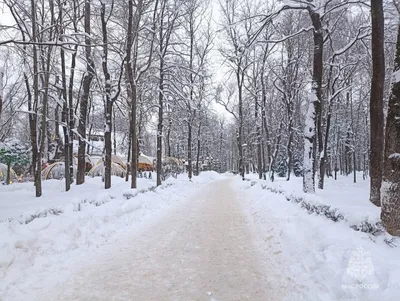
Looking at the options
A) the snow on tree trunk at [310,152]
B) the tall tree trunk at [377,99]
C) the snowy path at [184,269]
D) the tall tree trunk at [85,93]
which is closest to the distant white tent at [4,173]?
the tall tree trunk at [85,93]

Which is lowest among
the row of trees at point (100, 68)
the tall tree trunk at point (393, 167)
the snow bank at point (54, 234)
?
the snow bank at point (54, 234)

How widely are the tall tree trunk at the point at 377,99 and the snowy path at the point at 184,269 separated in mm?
2907

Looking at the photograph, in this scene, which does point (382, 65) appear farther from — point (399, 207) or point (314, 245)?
point (314, 245)

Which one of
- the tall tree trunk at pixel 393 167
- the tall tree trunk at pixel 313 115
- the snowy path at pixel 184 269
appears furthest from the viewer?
the tall tree trunk at pixel 313 115

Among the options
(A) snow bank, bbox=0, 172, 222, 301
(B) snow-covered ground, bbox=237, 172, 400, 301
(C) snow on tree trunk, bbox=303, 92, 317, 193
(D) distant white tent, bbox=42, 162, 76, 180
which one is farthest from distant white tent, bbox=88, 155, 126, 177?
(B) snow-covered ground, bbox=237, 172, 400, 301

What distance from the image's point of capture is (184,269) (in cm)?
510

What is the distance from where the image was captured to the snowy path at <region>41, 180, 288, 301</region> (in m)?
4.17

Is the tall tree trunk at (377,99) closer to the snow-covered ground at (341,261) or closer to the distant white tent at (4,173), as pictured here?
the snow-covered ground at (341,261)

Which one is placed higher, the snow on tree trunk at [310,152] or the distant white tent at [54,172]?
the snow on tree trunk at [310,152]

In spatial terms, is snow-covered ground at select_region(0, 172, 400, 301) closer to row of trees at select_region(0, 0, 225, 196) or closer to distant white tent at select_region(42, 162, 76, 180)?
row of trees at select_region(0, 0, 225, 196)

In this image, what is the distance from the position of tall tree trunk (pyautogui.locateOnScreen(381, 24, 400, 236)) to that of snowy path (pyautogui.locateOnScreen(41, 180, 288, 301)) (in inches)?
75.5

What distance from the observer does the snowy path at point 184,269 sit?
4172 mm

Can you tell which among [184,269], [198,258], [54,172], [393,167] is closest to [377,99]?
[393,167]

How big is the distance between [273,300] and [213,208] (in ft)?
27.2
